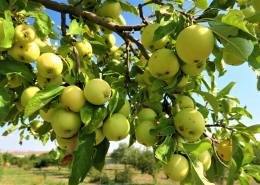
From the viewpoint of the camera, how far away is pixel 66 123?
110 cm

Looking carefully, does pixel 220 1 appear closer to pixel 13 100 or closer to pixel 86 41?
pixel 86 41

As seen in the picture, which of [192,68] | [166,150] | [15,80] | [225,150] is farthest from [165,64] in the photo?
[225,150]

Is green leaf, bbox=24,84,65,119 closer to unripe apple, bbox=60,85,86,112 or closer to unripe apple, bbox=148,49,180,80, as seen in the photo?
unripe apple, bbox=60,85,86,112

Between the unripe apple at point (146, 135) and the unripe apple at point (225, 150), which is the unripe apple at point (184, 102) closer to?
the unripe apple at point (146, 135)

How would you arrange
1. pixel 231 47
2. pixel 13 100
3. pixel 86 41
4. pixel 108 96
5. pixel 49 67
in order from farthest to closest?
pixel 13 100 → pixel 86 41 → pixel 49 67 → pixel 108 96 → pixel 231 47

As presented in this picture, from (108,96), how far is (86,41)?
0.84 m

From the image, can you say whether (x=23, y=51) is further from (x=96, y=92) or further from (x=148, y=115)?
(x=148, y=115)

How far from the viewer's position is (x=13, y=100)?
2.07 metres

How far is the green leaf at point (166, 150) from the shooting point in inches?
46.5

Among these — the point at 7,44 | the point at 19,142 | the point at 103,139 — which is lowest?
the point at 19,142

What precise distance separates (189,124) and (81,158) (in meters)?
0.79

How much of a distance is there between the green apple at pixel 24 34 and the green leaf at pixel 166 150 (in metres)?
1.23

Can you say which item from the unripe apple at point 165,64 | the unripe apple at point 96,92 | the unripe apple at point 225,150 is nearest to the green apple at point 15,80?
the unripe apple at point 96,92

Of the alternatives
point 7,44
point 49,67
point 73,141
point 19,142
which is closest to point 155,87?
point 73,141
